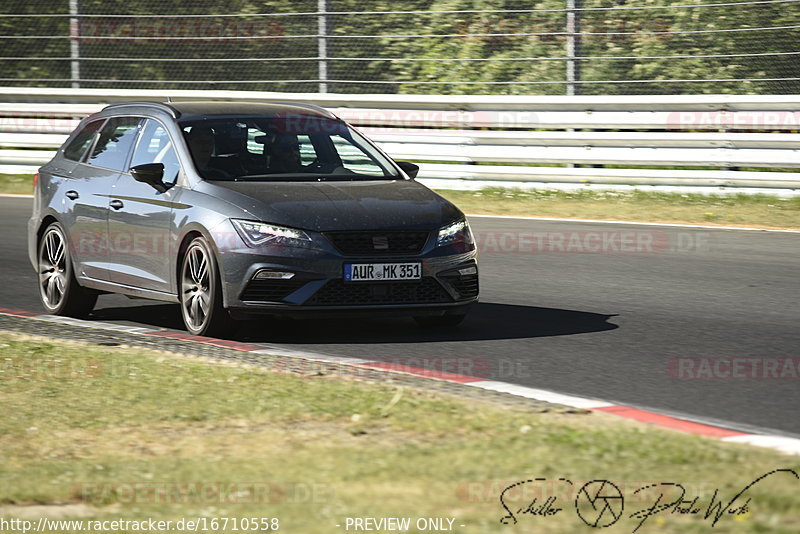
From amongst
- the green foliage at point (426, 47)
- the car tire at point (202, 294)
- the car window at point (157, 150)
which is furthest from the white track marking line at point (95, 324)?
the green foliage at point (426, 47)

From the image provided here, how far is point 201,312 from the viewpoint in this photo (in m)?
9.45

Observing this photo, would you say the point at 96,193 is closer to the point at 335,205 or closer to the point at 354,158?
the point at 354,158

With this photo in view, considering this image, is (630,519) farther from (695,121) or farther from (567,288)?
(695,121)

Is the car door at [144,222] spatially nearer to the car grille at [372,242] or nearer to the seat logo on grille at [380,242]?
the car grille at [372,242]

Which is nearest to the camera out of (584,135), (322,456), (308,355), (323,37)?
(322,456)

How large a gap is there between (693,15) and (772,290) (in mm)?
8392

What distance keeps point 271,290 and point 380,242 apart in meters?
0.75

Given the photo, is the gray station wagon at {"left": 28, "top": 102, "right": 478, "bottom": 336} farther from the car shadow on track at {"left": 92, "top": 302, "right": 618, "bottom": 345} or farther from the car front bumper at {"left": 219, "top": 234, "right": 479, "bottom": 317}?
the car shadow on track at {"left": 92, "top": 302, "right": 618, "bottom": 345}

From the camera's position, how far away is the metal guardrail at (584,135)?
674 inches

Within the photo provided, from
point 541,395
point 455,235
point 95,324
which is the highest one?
point 455,235

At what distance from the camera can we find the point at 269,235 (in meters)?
9.07

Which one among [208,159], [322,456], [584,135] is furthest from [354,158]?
[584,135]

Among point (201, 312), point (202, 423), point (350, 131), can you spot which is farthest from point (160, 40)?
point (202, 423)

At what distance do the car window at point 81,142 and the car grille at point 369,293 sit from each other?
290 centimetres
